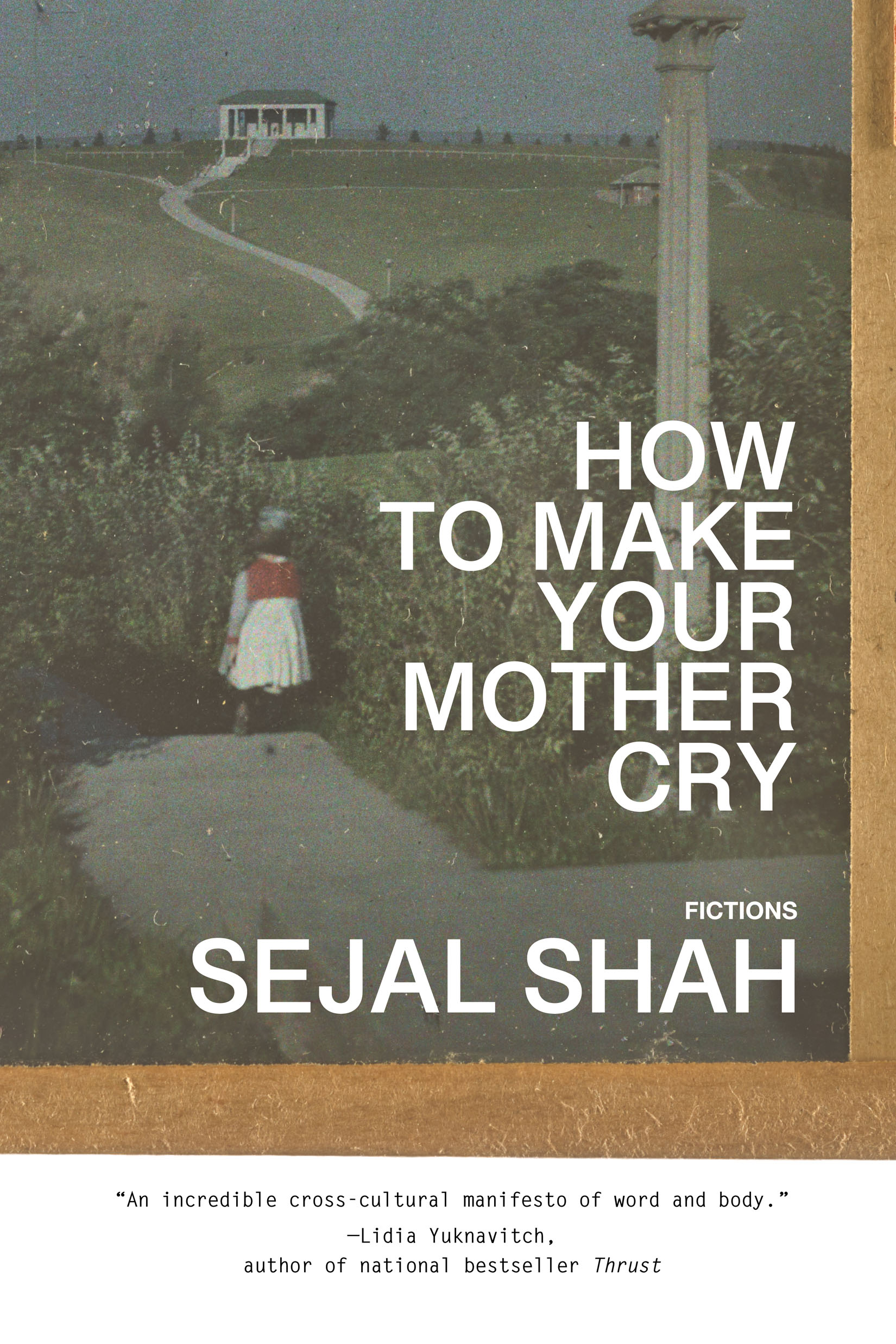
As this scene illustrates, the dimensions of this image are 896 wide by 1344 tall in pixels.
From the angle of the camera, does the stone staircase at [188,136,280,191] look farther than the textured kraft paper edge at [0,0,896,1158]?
Yes

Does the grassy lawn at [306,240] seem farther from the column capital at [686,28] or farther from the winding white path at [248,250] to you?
the column capital at [686,28]

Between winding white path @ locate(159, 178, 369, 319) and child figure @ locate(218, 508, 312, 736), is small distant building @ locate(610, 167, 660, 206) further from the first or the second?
child figure @ locate(218, 508, 312, 736)

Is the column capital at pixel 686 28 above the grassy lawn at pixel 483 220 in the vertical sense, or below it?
above

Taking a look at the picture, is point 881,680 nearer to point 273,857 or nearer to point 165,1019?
point 273,857

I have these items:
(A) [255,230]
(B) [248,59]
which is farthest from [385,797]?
(B) [248,59]

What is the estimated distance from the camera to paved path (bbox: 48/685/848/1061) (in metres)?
3.04

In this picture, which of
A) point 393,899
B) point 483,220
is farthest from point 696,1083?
point 483,220

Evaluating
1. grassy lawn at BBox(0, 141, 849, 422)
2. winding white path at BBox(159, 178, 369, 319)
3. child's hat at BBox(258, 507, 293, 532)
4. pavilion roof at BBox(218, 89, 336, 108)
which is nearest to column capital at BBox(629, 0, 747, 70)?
grassy lawn at BBox(0, 141, 849, 422)

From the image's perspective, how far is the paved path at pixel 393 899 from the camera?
3.04 m

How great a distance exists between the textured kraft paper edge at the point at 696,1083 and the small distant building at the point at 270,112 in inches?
43.0

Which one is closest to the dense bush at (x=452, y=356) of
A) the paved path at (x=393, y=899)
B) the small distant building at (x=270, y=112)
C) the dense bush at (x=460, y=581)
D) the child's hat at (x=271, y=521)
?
the dense bush at (x=460, y=581)

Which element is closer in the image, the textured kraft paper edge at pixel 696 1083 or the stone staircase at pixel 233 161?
the textured kraft paper edge at pixel 696 1083

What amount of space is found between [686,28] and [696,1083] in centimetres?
213

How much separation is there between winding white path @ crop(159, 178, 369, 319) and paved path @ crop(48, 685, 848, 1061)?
2.97 ft
